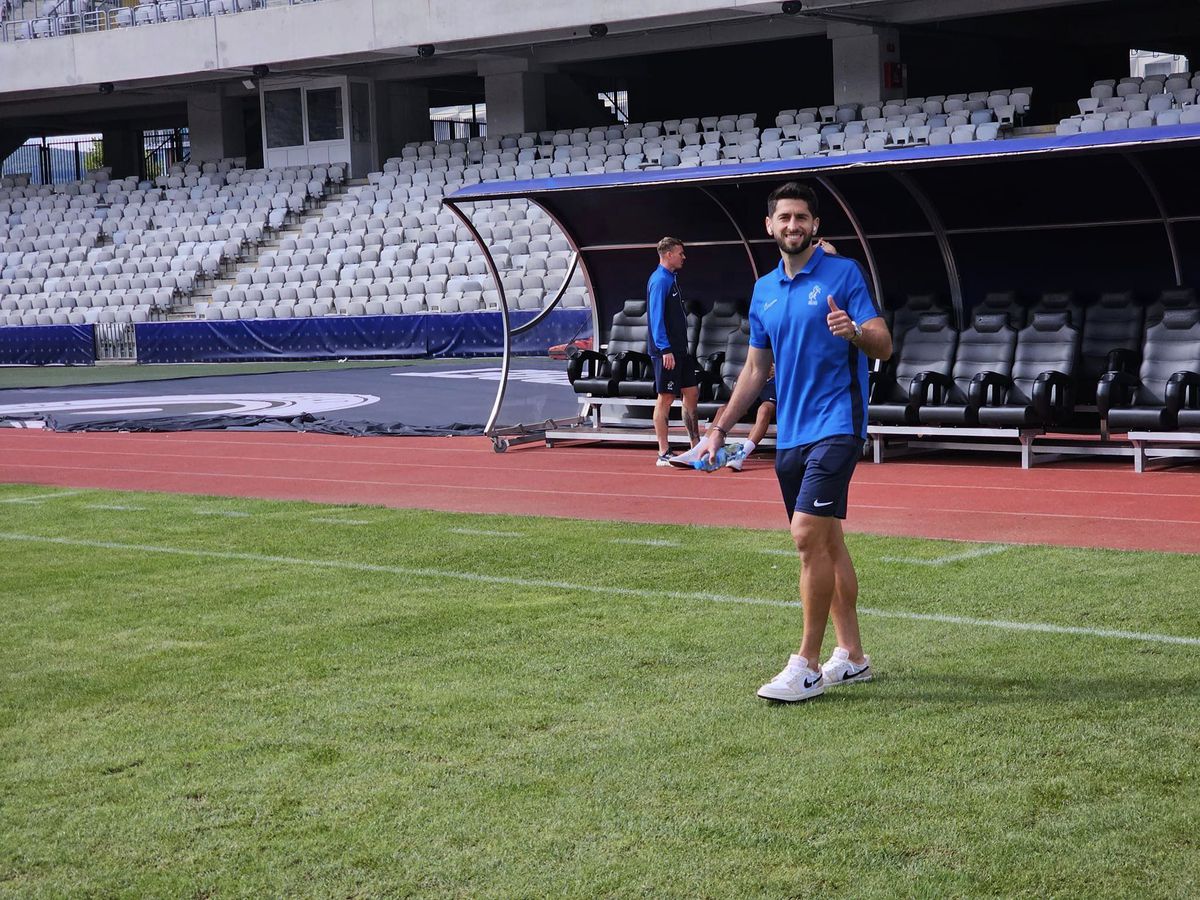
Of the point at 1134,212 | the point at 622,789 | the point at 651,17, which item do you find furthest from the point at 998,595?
the point at 651,17

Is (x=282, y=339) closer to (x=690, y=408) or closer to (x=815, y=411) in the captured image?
(x=690, y=408)

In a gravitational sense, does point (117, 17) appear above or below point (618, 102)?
above

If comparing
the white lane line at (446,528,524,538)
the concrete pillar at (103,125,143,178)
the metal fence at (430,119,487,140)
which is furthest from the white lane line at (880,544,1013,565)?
the concrete pillar at (103,125,143,178)

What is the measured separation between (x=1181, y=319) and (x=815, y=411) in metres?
8.28

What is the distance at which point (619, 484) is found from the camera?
1361 centimetres

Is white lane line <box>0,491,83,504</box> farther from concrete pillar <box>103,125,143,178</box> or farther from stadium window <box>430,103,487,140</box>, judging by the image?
concrete pillar <box>103,125,143,178</box>

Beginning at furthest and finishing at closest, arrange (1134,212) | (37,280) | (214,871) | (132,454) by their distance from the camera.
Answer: (37,280)
(132,454)
(1134,212)
(214,871)

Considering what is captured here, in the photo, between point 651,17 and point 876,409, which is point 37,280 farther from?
point 876,409

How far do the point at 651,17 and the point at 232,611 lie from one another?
93.2ft

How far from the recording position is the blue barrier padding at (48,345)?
3744cm

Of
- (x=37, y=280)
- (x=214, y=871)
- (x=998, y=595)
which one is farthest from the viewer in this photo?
(x=37, y=280)

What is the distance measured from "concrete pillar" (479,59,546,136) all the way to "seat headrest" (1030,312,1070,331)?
2934 cm

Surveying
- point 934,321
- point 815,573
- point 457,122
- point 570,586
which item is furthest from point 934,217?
point 457,122

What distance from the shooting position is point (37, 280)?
42.8 metres
